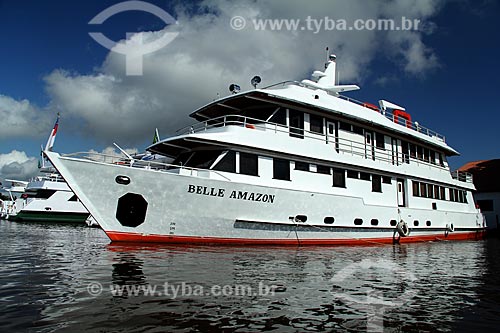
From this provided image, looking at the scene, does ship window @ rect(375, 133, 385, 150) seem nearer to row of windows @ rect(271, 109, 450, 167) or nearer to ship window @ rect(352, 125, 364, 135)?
row of windows @ rect(271, 109, 450, 167)

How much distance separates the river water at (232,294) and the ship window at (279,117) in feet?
19.4

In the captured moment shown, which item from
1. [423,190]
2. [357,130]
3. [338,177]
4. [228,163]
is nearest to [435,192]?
[423,190]

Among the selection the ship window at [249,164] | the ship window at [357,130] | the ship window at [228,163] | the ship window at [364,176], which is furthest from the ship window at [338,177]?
the ship window at [228,163]

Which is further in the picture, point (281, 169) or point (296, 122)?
point (296, 122)

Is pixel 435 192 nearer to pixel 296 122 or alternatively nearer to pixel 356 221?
pixel 356 221

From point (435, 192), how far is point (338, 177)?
8425 mm

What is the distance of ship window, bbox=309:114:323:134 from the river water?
6.53 meters

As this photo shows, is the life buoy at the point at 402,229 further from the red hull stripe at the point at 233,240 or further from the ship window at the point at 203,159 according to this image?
the ship window at the point at 203,159

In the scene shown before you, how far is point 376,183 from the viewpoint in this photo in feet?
54.8

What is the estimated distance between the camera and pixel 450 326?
4.79m

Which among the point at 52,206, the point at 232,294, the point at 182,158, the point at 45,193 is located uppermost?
the point at 45,193

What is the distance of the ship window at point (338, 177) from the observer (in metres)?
15.0

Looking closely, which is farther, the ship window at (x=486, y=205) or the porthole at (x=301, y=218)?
the ship window at (x=486, y=205)

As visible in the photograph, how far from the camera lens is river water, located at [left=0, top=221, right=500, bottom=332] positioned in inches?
178
